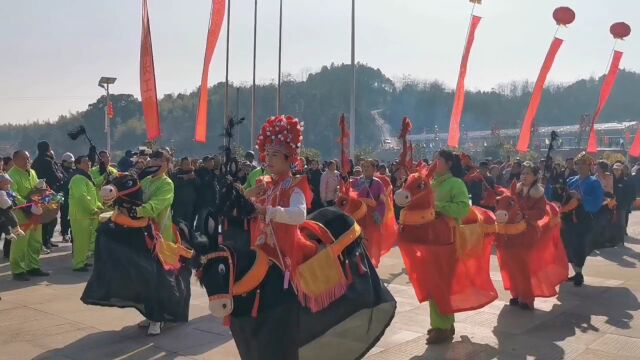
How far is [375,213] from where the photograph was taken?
877cm

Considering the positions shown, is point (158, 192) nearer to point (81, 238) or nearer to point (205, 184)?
point (81, 238)

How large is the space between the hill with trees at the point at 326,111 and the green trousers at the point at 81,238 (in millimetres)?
62244

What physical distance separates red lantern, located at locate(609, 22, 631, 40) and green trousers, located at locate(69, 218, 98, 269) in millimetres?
15924

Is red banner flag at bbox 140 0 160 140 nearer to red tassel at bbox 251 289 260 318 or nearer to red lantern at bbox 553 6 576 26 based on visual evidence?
red tassel at bbox 251 289 260 318

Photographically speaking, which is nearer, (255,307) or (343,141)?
(255,307)

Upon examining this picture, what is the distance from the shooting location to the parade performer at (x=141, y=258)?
19.1 ft

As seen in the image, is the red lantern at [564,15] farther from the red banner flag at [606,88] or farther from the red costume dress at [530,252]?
the red costume dress at [530,252]

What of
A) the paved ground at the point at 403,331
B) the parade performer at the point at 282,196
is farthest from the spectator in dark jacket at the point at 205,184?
the parade performer at the point at 282,196

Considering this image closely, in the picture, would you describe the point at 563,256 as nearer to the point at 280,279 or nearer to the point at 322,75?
the point at 280,279

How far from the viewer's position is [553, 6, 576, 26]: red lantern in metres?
15.3

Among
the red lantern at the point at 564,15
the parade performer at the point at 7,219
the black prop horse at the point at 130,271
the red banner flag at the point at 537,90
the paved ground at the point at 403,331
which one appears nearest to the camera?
the paved ground at the point at 403,331

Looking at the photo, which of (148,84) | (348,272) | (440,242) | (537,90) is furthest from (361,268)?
(537,90)

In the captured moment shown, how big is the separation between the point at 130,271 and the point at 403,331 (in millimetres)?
2772

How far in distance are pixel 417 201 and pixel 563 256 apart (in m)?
2.59
